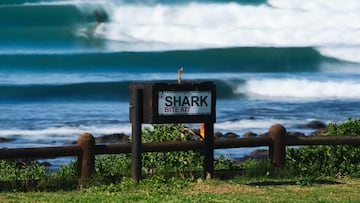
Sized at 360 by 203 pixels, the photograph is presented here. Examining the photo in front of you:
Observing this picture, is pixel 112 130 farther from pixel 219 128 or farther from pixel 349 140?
pixel 349 140

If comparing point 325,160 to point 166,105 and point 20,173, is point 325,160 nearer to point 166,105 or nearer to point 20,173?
point 166,105

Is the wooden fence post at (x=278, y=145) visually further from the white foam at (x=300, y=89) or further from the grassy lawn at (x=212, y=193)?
the white foam at (x=300, y=89)

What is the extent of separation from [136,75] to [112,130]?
13557 millimetres

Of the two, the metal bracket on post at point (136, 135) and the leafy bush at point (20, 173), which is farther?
the leafy bush at point (20, 173)

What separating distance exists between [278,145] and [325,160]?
0.81m

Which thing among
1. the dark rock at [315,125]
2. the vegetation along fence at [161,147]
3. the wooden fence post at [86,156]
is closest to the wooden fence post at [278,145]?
the vegetation along fence at [161,147]

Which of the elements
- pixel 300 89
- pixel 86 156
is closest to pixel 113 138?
pixel 86 156

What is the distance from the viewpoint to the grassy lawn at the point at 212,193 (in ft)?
40.0

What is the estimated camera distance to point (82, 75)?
1515 inches

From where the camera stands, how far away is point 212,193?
12633 millimetres

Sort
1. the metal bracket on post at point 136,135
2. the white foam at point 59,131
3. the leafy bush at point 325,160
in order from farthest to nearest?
the white foam at point 59,131 → the leafy bush at point 325,160 → the metal bracket on post at point 136,135

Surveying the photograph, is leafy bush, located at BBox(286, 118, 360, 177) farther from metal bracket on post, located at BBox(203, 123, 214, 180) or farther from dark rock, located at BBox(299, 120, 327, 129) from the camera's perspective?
dark rock, located at BBox(299, 120, 327, 129)

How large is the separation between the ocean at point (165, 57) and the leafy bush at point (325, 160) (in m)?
17.8

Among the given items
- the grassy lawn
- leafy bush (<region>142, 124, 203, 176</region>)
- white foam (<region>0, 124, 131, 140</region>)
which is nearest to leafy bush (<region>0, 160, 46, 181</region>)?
the grassy lawn
